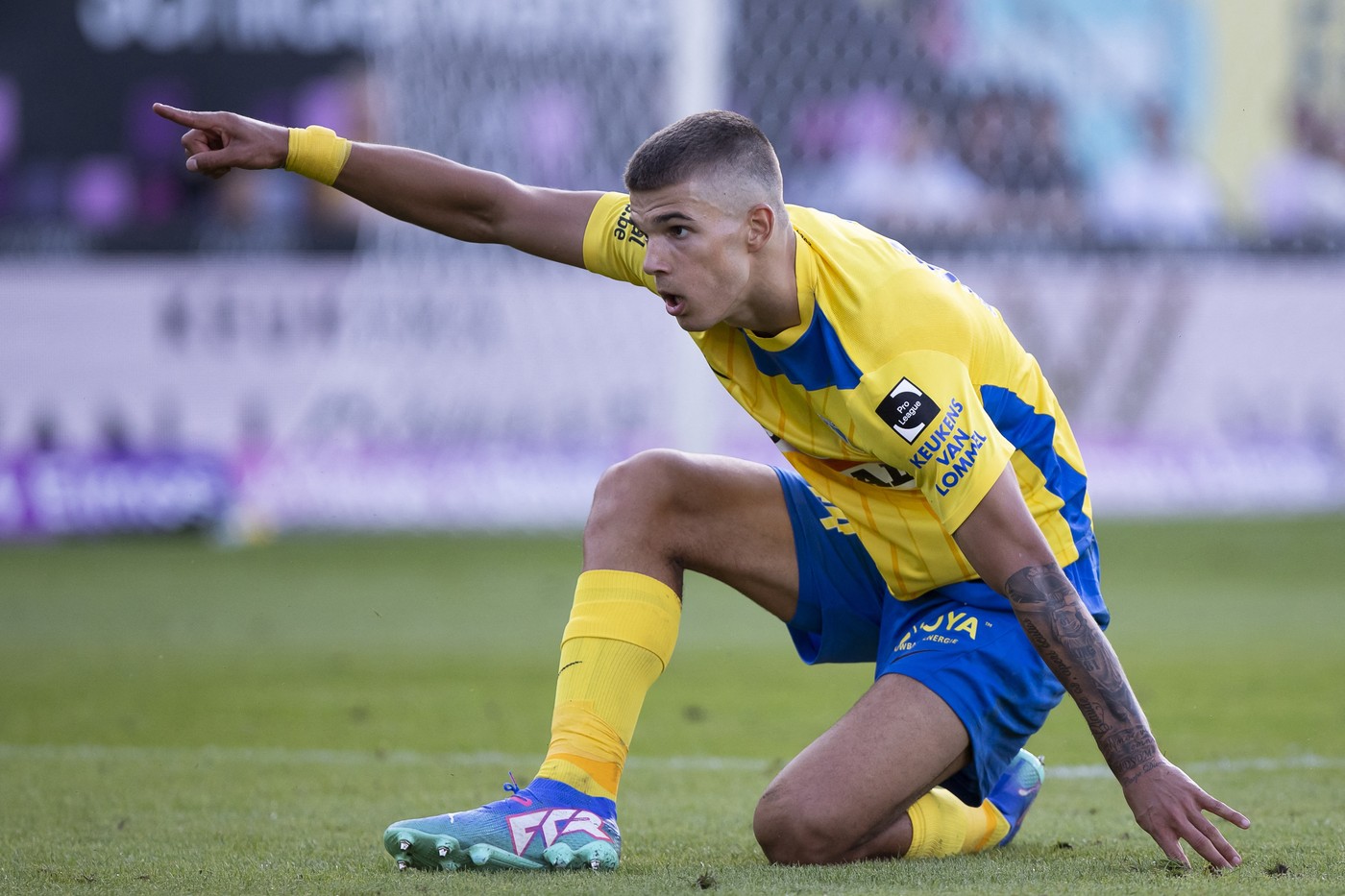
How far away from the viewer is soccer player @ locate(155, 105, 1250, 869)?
337 centimetres

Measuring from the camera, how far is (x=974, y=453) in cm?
332

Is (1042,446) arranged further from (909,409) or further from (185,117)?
(185,117)

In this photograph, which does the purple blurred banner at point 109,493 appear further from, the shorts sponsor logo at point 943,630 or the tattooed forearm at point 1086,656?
the tattooed forearm at point 1086,656

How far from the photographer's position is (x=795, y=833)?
3.52 meters

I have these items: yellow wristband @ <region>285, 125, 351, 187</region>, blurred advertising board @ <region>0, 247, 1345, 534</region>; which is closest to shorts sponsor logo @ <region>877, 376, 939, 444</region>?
yellow wristband @ <region>285, 125, 351, 187</region>

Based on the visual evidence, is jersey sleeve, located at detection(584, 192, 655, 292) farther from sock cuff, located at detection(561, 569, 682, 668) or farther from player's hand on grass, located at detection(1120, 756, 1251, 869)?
player's hand on grass, located at detection(1120, 756, 1251, 869)

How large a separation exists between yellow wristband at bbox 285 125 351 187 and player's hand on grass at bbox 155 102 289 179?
2 centimetres

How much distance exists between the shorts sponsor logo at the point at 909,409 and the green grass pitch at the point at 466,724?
923 mm

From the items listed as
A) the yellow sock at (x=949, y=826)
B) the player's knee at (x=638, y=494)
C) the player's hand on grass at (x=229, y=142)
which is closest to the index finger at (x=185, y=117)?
the player's hand on grass at (x=229, y=142)

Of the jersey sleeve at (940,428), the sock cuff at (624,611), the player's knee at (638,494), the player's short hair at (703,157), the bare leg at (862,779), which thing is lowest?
the bare leg at (862,779)

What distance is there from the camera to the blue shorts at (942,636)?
3.70 metres

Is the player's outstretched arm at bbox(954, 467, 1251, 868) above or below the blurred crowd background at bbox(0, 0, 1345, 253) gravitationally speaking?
above

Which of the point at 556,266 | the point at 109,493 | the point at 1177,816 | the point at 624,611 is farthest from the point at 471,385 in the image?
the point at 1177,816

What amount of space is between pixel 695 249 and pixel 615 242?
573 mm
